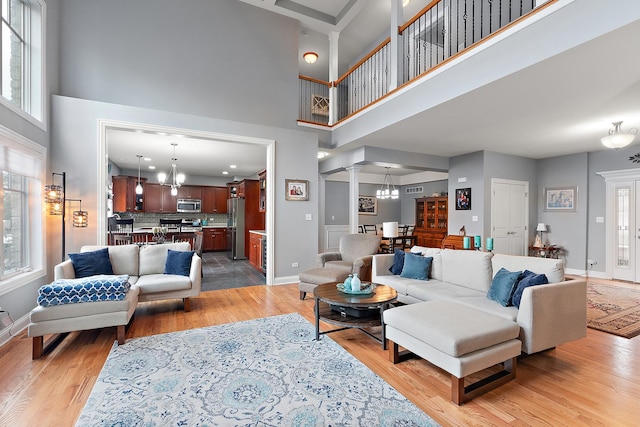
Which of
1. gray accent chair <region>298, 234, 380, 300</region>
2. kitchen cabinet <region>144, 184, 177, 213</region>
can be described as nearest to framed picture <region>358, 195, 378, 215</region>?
gray accent chair <region>298, 234, 380, 300</region>

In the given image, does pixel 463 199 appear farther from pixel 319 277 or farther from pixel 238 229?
pixel 238 229

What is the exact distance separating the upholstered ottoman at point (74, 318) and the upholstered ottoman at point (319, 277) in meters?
2.12

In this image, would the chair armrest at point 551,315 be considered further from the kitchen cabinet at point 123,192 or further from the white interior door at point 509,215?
the kitchen cabinet at point 123,192

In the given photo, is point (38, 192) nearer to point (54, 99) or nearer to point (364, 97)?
point (54, 99)

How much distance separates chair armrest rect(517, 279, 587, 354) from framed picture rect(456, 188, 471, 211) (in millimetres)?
3890

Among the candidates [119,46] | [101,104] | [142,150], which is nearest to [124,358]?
[101,104]

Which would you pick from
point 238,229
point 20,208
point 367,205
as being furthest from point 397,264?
point 367,205

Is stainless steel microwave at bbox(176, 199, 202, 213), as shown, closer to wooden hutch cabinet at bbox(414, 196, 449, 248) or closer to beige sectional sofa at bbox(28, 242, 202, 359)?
beige sectional sofa at bbox(28, 242, 202, 359)

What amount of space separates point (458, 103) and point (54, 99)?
523 cm

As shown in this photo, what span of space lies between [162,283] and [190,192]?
7.12 m

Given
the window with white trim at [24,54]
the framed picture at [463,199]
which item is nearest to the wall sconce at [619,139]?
the framed picture at [463,199]

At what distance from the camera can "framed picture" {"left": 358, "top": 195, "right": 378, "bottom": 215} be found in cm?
1009

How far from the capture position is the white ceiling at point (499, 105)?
274 cm

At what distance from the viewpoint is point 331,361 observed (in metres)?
2.48
